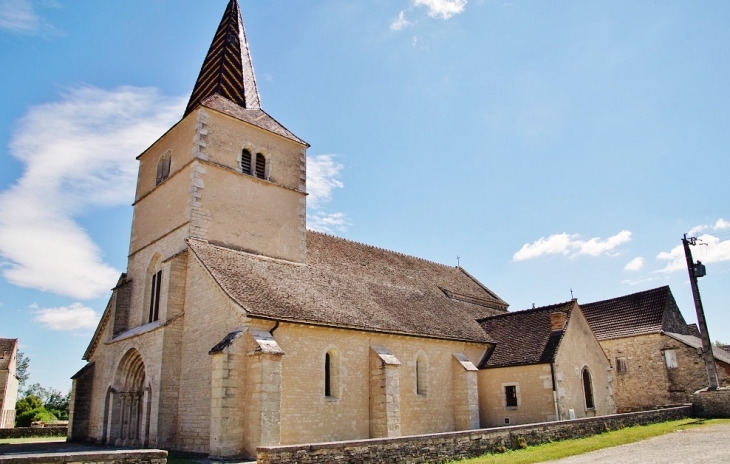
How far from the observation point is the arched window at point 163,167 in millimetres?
22188

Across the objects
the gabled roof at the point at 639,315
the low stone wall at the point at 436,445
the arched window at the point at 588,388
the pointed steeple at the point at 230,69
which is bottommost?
the low stone wall at the point at 436,445

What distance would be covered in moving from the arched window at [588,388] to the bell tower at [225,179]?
43.1ft

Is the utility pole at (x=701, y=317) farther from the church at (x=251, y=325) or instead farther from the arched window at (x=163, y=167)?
the arched window at (x=163, y=167)

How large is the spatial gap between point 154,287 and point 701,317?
2420 cm

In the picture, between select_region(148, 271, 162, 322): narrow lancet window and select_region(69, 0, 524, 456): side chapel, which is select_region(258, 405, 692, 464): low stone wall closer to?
select_region(69, 0, 524, 456): side chapel

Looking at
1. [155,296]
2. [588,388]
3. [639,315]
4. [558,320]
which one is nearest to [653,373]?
[639,315]

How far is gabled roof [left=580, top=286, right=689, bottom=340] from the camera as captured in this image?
2823cm

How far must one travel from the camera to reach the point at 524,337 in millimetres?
22844

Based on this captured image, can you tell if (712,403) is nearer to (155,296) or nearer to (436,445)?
(436,445)

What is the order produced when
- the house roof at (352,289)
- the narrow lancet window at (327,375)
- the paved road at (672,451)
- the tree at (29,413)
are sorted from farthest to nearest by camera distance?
the tree at (29,413), the narrow lancet window at (327,375), the house roof at (352,289), the paved road at (672,451)

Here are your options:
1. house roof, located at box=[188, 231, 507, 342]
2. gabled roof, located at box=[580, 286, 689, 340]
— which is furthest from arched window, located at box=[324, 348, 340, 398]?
gabled roof, located at box=[580, 286, 689, 340]

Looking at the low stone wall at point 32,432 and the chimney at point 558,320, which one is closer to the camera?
the chimney at point 558,320

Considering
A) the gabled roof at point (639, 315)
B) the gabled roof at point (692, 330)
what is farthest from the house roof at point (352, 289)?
the gabled roof at point (692, 330)

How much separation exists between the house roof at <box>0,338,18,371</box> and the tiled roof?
36.2m
